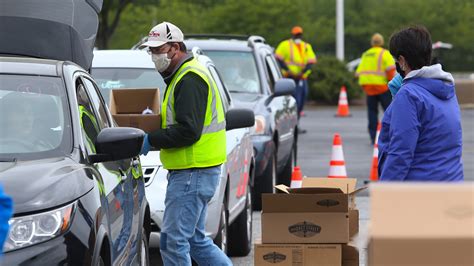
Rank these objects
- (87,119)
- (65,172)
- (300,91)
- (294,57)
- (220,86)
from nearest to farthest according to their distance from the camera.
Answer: (65,172) → (87,119) → (220,86) → (294,57) → (300,91)

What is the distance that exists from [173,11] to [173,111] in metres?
35.2

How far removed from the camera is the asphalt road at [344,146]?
1397cm

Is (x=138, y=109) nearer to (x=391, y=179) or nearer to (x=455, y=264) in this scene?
(x=391, y=179)

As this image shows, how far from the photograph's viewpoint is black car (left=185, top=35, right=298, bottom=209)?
527 inches

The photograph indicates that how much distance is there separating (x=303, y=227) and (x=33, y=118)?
1.52 m

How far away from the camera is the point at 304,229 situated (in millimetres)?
6699

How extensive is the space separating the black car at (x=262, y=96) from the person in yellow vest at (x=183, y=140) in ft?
17.5

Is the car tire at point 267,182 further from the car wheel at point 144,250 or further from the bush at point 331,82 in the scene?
the bush at point 331,82

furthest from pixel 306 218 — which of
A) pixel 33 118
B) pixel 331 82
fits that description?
pixel 331 82

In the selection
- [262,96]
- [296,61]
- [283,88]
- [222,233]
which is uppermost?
[283,88]

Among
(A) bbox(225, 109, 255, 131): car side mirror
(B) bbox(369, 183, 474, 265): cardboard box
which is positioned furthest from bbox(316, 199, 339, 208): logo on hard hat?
(A) bbox(225, 109, 255, 131): car side mirror

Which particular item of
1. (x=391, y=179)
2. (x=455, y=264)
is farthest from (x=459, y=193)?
(x=391, y=179)

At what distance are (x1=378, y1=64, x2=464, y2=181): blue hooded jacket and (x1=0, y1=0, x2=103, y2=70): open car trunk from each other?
8.87 feet

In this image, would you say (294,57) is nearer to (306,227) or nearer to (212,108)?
(212,108)
